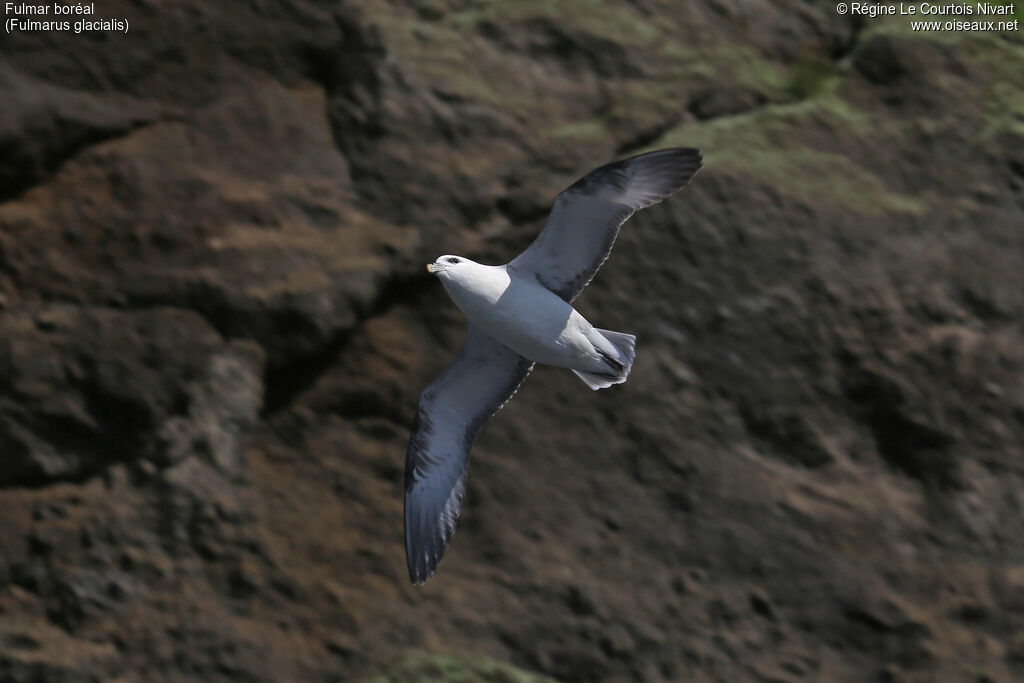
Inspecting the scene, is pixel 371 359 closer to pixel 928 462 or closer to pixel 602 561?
pixel 602 561

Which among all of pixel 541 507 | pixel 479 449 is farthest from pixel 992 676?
pixel 479 449

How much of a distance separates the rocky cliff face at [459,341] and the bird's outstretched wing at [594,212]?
3.43 ft

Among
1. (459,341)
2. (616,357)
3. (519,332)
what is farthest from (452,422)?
(616,357)

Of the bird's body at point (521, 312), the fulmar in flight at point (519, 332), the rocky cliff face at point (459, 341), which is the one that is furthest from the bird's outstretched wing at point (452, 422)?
the bird's body at point (521, 312)

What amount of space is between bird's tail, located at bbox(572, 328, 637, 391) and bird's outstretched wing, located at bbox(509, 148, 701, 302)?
0.31 metres

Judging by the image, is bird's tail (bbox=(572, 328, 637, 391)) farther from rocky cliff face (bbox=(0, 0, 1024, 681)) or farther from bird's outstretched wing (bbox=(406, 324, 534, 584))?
rocky cliff face (bbox=(0, 0, 1024, 681))

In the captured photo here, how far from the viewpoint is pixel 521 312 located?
6523 millimetres

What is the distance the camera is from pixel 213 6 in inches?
336

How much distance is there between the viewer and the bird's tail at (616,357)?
6.72 meters

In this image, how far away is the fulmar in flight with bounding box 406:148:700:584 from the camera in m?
6.38

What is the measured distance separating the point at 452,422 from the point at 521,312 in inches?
40.3

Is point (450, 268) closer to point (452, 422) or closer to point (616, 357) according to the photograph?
point (616, 357)

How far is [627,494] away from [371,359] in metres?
1.74

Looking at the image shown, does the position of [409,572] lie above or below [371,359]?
below
